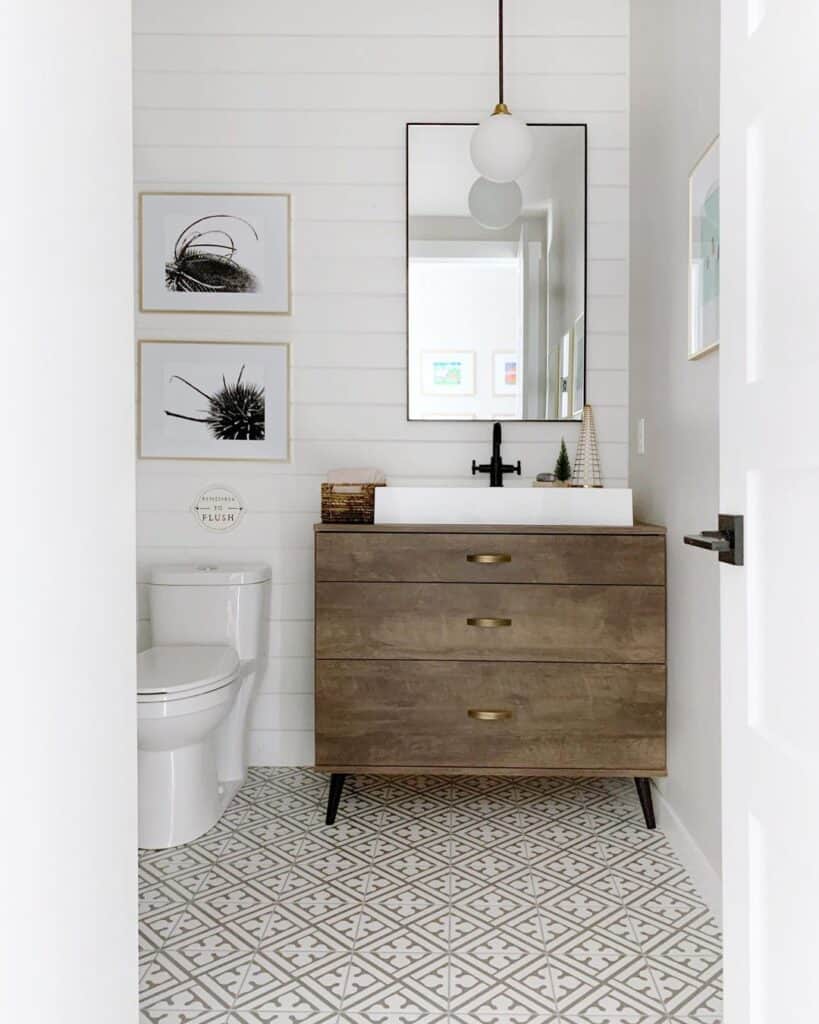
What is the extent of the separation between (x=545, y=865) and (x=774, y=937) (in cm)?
134

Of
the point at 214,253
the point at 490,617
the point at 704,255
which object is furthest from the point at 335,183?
the point at 490,617

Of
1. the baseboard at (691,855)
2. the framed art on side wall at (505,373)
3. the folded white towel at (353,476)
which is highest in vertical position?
the framed art on side wall at (505,373)

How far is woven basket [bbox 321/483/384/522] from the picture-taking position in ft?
7.93

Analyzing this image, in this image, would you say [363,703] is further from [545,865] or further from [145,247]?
[145,247]

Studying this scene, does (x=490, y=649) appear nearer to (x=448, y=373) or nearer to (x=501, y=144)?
(x=448, y=373)

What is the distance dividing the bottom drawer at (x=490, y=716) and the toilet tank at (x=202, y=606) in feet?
1.52

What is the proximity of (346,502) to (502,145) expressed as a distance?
1158 mm

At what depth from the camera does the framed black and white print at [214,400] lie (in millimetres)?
2836

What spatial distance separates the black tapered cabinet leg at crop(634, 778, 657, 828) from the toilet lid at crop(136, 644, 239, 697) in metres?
1.20

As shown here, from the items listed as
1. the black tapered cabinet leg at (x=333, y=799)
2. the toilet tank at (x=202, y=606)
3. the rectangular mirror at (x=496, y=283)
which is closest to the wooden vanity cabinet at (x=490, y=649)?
the black tapered cabinet leg at (x=333, y=799)

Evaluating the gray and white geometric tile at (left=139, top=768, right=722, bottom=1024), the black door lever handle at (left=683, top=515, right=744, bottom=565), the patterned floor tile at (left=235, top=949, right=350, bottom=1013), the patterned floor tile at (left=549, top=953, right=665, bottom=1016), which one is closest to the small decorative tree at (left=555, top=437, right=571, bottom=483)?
the gray and white geometric tile at (left=139, top=768, right=722, bottom=1024)

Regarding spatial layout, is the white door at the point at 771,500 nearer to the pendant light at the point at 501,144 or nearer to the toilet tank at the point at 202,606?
the pendant light at the point at 501,144

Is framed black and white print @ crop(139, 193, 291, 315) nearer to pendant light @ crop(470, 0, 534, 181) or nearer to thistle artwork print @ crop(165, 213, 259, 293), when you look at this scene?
thistle artwork print @ crop(165, 213, 259, 293)

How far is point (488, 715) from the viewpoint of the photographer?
2258 millimetres
